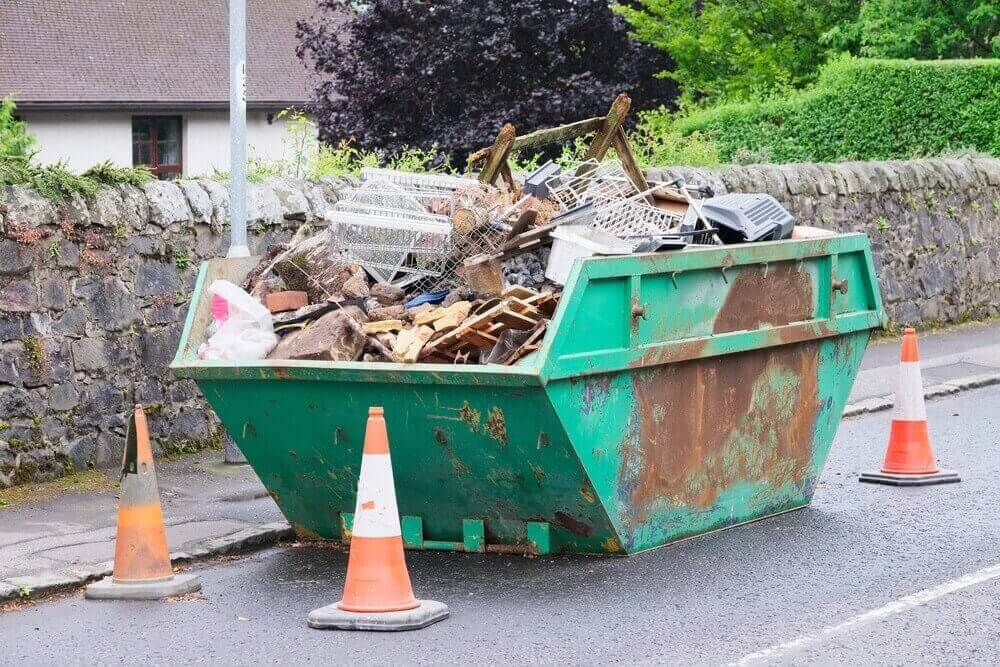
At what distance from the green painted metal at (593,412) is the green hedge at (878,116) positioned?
37.4 ft

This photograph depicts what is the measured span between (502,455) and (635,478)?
0.67 meters

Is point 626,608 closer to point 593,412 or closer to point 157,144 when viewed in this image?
point 593,412

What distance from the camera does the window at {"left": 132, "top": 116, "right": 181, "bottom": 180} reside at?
3011cm

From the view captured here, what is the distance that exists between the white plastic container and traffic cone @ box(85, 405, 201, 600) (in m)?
1.96

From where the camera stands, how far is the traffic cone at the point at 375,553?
6.15 m

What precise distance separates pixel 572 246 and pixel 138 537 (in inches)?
90.4

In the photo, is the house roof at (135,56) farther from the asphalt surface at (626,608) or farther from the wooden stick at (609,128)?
the asphalt surface at (626,608)

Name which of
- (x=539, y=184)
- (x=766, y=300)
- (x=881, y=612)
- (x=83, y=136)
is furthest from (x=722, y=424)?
(x=83, y=136)

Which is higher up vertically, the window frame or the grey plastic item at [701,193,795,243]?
the window frame

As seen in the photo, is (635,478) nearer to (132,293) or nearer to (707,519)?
(707,519)

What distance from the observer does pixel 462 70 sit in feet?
77.4

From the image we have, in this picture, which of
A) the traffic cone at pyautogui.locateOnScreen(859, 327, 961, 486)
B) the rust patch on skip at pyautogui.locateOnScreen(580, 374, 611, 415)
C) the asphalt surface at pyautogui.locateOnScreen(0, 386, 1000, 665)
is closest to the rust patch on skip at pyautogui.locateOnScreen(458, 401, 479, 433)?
the rust patch on skip at pyautogui.locateOnScreen(580, 374, 611, 415)

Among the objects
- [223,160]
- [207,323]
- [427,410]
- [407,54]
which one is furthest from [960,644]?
[223,160]

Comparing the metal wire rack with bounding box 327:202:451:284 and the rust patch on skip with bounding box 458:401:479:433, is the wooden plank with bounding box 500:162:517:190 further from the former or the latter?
the rust patch on skip with bounding box 458:401:479:433
